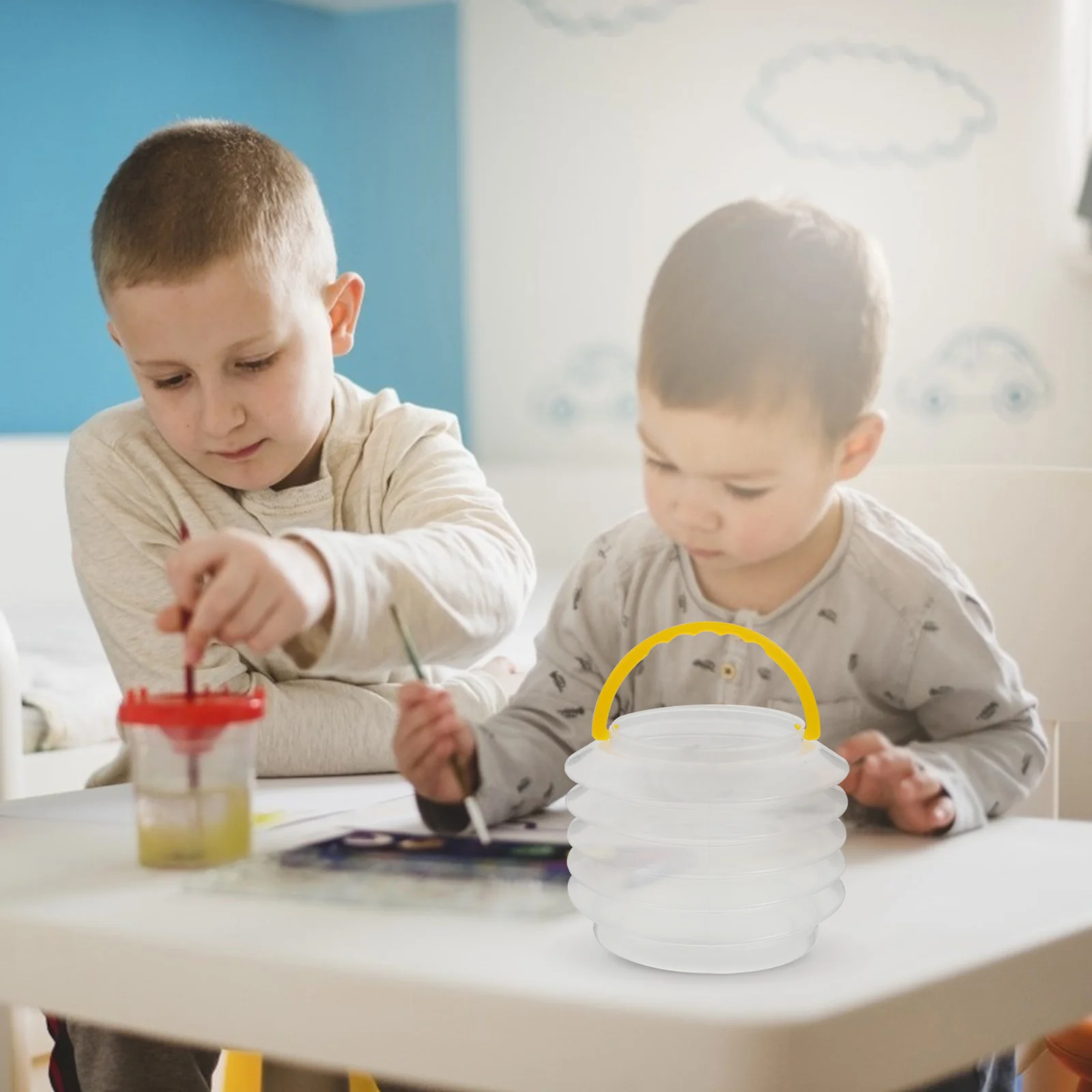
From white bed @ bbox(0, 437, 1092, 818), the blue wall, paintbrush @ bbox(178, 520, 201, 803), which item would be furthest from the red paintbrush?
the blue wall

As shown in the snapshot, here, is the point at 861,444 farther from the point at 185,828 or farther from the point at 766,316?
the point at 185,828

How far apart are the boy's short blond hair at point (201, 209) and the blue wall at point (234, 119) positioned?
1.63 m

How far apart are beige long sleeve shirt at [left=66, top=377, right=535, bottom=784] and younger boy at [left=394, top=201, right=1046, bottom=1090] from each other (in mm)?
99

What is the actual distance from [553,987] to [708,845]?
0.28 ft

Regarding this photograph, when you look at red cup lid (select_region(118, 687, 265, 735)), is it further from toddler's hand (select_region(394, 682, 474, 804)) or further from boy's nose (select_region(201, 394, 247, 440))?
boy's nose (select_region(201, 394, 247, 440))

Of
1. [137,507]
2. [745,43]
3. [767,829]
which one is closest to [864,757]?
[767,829]

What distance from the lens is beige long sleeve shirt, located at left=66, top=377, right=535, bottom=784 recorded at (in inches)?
34.1

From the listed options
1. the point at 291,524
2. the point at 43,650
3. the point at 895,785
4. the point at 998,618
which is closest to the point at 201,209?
the point at 291,524

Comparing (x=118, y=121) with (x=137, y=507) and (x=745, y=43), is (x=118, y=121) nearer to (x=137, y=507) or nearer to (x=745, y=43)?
(x=745, y=43)

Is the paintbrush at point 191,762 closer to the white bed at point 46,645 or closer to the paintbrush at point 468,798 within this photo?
the paintbrush at point 468,798

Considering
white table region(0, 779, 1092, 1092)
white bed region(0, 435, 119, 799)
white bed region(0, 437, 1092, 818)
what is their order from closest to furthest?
white table region(0, 779, 1092, 1092)
white bed region(0, 435, 119, 799)
white bed region(0, 437, 1092, 818)

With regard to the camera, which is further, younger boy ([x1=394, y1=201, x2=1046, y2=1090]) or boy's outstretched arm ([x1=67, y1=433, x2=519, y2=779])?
boy's outstretched arm ([x1=67, y1=433, x2=519, y2=779])

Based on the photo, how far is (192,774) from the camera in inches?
24.3

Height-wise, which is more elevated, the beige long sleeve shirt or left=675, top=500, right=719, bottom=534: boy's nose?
left=675, top=500, right=719, bottom=534: boy's nose
